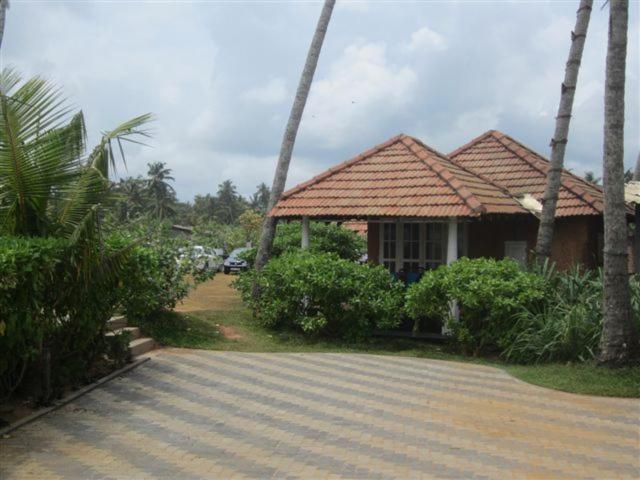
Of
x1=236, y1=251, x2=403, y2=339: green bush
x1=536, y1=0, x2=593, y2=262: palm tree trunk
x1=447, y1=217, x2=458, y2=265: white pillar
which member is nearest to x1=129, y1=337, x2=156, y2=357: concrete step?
x1=236, y1=251, x2=403, y2=339: green bush

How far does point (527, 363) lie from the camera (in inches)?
377

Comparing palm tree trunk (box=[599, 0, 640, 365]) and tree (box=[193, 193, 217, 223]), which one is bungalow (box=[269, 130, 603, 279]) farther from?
tree (box=[193, 193, 217, 223])

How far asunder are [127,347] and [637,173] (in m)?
15.9

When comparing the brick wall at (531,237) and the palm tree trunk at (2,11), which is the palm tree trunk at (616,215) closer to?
the brick wall at (531,237)

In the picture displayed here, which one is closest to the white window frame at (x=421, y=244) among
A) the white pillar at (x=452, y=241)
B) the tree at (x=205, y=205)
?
the white pillar at (x=452, y=241)

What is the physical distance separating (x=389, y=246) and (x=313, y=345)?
3305 mm

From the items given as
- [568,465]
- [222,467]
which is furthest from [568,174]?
[222,467]

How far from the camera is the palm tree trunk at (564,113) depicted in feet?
37.9

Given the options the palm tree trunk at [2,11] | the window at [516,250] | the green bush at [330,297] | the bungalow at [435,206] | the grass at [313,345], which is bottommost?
the grass at [313,345]

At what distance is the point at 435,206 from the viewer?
11.4 meters

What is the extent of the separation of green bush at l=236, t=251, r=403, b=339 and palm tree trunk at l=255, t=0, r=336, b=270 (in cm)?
231

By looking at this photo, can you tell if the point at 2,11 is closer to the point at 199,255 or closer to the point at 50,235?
the point at 199,255

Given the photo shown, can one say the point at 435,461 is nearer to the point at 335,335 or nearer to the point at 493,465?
the point at 493,465

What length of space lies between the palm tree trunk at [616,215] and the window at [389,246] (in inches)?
206
